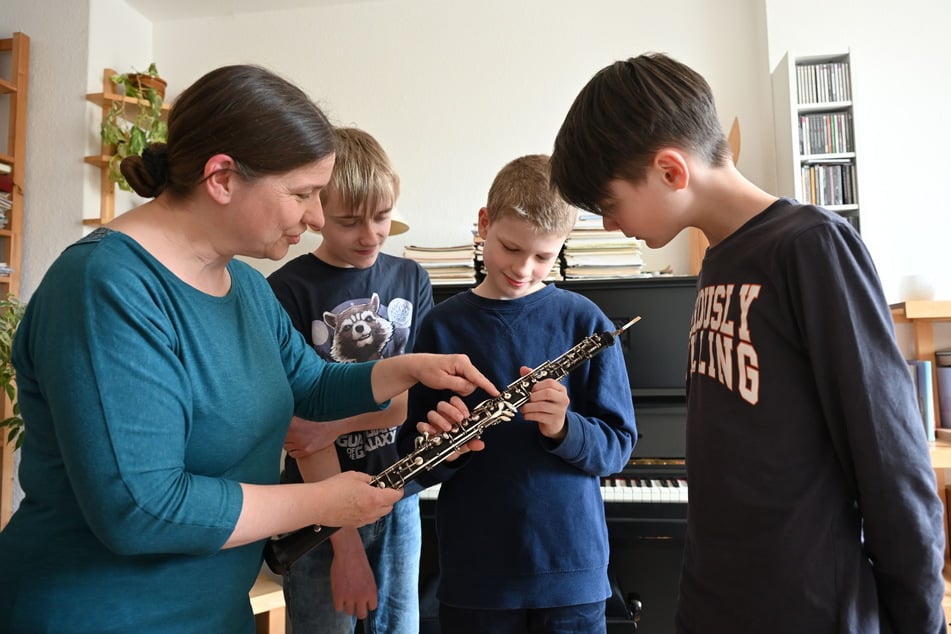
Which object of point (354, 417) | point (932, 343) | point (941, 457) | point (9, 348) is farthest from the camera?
point (9, 348)

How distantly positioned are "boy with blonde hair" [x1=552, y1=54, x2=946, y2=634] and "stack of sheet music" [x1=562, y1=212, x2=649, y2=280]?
1.43 meters

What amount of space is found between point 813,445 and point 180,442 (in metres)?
0.84

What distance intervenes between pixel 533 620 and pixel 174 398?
808 millimetres

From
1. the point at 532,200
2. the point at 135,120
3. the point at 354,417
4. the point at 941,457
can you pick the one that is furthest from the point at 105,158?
the point at 941,457

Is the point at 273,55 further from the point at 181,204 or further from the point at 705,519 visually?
the point at 705,519

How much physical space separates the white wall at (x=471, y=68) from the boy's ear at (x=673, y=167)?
6.37ft

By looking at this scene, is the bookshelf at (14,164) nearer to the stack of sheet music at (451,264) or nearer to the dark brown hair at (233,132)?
the stack of sheet music at (451,264)

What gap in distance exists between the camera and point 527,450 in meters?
1.28

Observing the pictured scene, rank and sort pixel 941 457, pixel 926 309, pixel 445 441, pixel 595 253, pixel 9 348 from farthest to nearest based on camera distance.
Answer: pixel 9 348
pixel 595 253
pixel 926 309
pixel 941 457
pixel 445 441

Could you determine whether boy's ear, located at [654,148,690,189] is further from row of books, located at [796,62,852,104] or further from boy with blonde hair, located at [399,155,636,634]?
row of books, located at [796,62,852,104]

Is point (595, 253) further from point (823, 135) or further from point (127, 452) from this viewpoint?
point (127, 452)

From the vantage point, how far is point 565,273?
251 centimetres

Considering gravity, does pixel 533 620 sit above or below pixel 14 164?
below

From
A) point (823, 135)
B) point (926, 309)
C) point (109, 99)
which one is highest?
point (109, 99)
